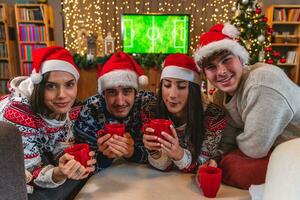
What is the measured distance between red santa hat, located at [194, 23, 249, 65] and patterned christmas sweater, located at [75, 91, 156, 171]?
35 cm

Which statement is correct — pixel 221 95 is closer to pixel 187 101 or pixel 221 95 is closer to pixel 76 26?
pixel 187 101

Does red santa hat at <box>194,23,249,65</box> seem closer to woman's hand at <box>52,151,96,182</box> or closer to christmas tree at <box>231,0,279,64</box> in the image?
woman's hand at <box>52,151,96,182</box>

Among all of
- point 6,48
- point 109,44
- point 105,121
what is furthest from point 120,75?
point 6,48

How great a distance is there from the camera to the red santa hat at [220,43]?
1.16 metres

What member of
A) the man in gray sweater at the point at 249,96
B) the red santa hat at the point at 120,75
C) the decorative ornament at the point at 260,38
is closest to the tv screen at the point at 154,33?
the decorative ornament at the point at 260,38

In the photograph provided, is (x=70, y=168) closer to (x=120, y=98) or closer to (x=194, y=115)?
(x=120, y=98)

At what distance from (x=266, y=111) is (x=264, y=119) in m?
0.03

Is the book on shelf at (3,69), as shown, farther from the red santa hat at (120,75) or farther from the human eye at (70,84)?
the human eye at (70,84)

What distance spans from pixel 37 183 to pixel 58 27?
476 cm

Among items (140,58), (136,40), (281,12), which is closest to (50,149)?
(140,58)

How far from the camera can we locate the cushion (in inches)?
39.0

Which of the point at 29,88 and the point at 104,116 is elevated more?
the point at 29,88

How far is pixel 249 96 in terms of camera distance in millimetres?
1062

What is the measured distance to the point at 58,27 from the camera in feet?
17.0
